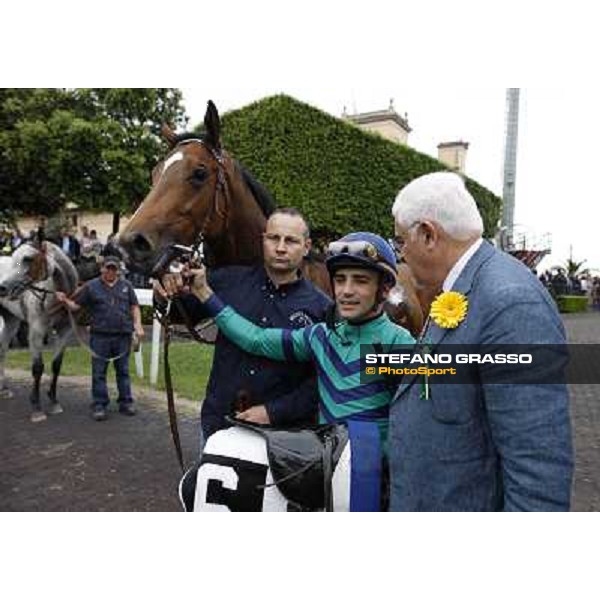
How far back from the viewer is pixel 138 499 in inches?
160

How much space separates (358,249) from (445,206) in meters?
0.46

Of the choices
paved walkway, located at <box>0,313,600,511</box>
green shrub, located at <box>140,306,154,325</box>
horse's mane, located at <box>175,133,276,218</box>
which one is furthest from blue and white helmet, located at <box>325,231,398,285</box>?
green shrub, located at <box>140,306,154,325</box>

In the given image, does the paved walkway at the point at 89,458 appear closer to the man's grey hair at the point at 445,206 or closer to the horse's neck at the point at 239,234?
the horse's neck at the point at 239,234

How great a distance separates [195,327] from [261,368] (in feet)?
1.39

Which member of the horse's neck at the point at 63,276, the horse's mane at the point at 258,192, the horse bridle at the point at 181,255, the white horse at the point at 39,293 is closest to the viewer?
the horse bridle at the point at 181,255

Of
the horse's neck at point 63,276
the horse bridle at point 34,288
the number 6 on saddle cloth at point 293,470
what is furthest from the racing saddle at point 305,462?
the horse's neck at point 63,276

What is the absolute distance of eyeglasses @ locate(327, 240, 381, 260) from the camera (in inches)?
70.8

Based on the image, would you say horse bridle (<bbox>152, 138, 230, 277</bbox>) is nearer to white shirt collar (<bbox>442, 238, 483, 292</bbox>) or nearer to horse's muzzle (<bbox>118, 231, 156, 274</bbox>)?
horse's muzzle (<bbox>118, 231, 156, 274</bbox>)

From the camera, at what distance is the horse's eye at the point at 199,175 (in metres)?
2.44

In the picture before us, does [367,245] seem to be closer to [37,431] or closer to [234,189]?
[234,189]

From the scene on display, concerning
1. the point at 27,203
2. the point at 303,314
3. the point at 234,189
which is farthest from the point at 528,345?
the point at 27,203

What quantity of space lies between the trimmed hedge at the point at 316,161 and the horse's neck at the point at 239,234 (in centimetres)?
781

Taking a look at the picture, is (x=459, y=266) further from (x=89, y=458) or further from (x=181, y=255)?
A: (x=89, y=458)

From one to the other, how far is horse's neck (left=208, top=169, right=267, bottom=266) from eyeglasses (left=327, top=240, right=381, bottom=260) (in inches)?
37.2
